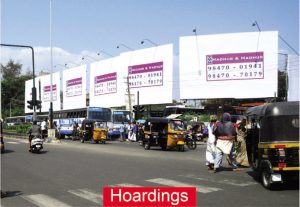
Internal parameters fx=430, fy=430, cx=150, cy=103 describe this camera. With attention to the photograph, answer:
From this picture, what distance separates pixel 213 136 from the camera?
1340cm

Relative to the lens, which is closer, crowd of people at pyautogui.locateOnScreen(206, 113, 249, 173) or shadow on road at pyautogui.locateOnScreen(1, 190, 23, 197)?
shadow on road at pyautogui.locateOnScreen(1, 190, 23, 197)

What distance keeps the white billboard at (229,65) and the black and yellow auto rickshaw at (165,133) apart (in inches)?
760

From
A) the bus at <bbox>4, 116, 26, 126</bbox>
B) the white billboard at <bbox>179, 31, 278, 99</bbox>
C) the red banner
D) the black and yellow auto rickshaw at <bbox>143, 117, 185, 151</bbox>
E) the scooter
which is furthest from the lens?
the bus at <bbox>4, 116, 26, 126</bbox>

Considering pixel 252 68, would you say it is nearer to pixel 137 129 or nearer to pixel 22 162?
pixel 137 129

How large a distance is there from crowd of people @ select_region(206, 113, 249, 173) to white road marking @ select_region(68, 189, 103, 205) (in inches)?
175

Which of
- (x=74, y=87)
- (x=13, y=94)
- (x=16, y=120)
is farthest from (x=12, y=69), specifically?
(x=74, y=87)

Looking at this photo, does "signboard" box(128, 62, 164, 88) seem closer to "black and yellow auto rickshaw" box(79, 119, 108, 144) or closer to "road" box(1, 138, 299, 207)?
"black and yellow auto rickshaw" box(79, 119, 108, 144)

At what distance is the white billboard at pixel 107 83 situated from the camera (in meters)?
52.2

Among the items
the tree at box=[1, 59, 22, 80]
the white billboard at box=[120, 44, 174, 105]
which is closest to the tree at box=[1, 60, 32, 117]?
the tree at box=[1, 59, 22, 80]

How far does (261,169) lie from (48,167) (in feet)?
25.7

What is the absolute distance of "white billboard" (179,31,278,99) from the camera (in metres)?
40.9

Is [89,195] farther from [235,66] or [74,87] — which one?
[74,87]

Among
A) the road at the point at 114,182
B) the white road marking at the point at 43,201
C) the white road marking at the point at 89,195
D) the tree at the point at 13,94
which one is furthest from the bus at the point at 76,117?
the tree at the point at 13,94

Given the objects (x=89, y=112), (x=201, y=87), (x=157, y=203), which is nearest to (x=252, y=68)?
(x=201, y=87)
